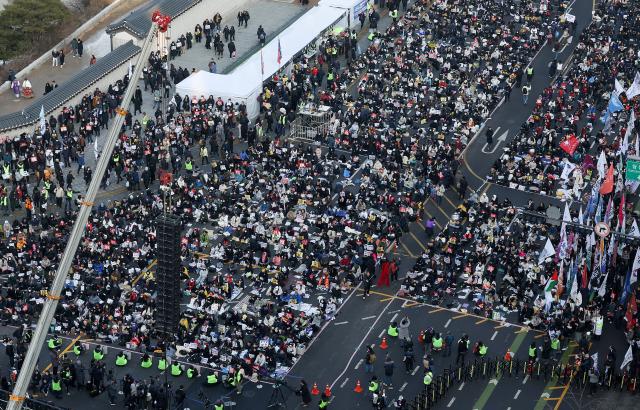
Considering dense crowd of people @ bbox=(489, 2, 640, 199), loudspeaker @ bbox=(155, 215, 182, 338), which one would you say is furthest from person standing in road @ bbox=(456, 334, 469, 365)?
dense crowd of people @ bbox=(489, 2, 640, 199)

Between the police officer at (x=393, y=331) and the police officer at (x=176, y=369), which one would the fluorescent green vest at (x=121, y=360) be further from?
the police officer at (x=393, y=331)

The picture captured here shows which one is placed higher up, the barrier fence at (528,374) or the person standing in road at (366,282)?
the person standing in road at (366,282)

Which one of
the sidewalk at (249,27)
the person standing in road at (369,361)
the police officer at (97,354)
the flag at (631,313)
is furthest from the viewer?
the sidewalk at (249,27)

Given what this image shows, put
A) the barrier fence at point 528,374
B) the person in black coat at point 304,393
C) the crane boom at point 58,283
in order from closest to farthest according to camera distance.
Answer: the crane boom at point 58,283 → the person in black coat at point 304,393 → the barrier fence at point 528,374

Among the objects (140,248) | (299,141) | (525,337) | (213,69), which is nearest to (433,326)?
(525,337)

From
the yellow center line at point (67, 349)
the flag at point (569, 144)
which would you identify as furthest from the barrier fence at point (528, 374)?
the flag at point (569, 144)

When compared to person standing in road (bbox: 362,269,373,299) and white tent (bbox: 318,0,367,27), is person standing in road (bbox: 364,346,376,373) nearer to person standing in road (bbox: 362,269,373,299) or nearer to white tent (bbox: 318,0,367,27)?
person standing in road (bbox: 362,269,373,299)
